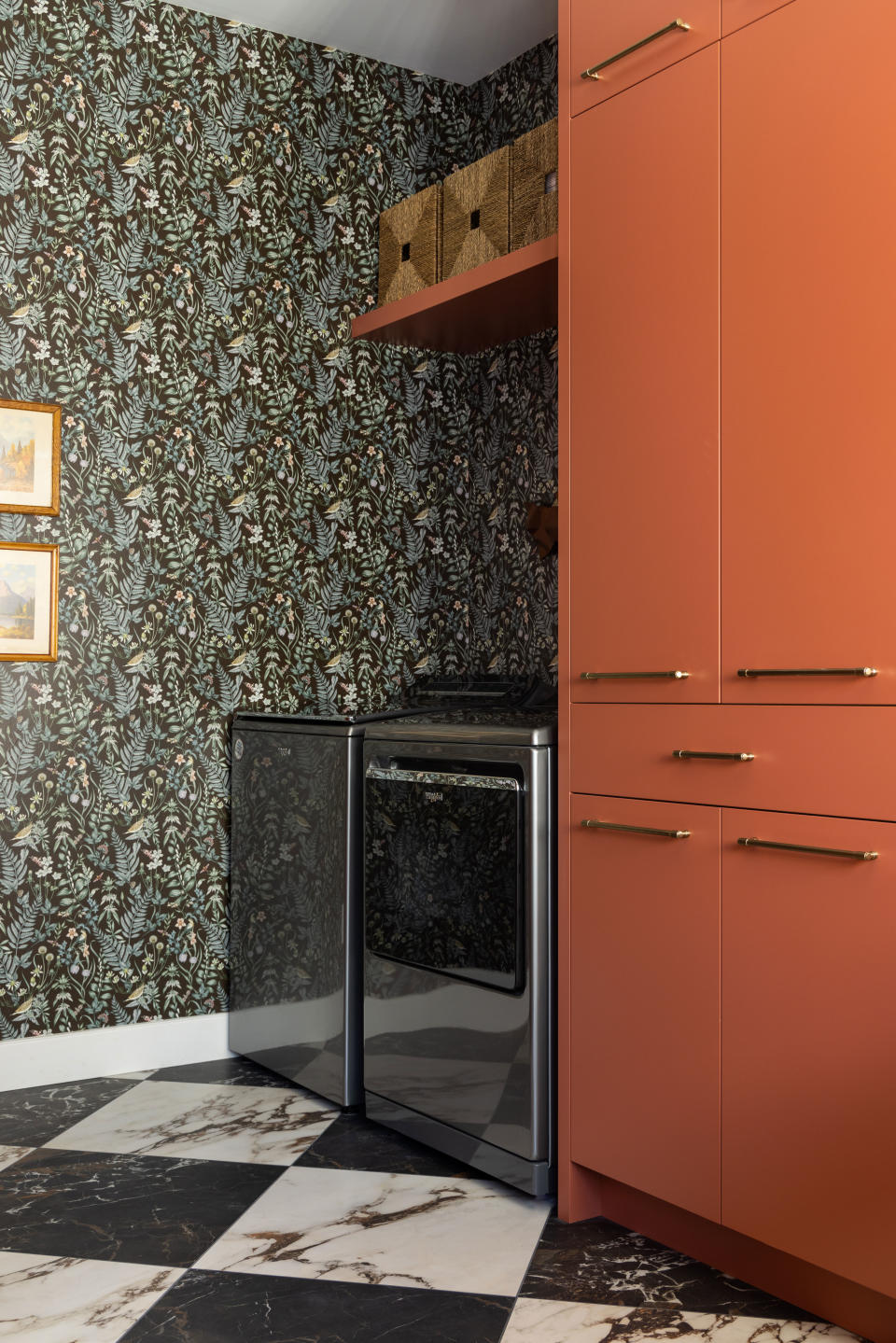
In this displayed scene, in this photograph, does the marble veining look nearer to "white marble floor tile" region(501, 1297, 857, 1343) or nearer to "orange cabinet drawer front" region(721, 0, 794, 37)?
"white marble floor tile" region(501, 1297, 857, 1343)

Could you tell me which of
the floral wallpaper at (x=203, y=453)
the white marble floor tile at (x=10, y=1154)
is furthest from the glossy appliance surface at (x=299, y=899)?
the white marble floor tile at (x=10, y=1154)

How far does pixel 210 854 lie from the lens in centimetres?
328

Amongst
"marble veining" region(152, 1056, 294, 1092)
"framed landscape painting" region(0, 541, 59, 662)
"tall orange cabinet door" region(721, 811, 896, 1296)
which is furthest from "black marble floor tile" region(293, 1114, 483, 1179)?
"framed landscape painting" region(0, 541, 59, 662)

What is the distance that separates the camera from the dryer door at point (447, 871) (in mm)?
2350

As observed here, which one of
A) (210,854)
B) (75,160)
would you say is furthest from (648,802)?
(75,160)

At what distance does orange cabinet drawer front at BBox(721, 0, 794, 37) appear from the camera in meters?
1.87

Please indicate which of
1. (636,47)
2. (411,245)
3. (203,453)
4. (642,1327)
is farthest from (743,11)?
(642,1327)

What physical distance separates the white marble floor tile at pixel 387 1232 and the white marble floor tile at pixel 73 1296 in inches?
4.8

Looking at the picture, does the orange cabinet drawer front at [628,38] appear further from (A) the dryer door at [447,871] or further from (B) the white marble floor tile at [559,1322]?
(B) the white marble floor tile at [559,1322]

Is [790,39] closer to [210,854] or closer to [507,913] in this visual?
[507,913]

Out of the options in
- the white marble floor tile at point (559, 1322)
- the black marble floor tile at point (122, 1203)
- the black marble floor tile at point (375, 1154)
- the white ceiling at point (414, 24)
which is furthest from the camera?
the white ceiling at point (414, 24)

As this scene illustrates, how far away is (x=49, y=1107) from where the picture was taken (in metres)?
2.86

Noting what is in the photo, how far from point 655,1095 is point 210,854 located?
158cm

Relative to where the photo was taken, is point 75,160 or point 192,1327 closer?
point 192,1327
